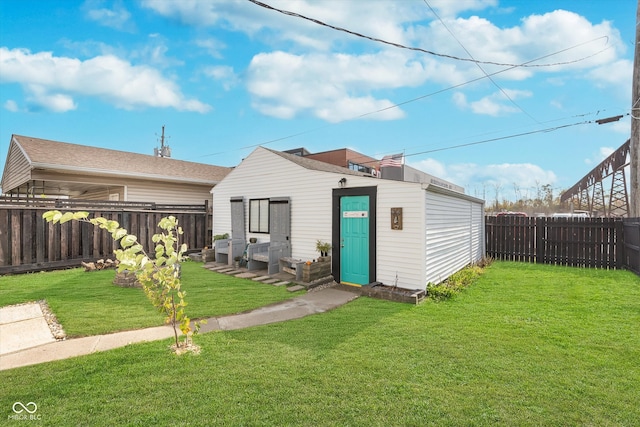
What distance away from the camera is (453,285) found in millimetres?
6535

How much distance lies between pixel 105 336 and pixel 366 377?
11.3 feet

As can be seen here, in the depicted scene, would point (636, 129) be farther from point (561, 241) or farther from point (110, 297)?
point (110, 297)

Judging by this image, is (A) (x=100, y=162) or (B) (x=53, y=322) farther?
(A) (x=100, y=162)

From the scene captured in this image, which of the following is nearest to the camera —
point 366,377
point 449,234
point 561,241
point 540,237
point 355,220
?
point 366,377

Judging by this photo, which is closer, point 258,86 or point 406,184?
point 406,184

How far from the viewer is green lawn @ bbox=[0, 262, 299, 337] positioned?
4.34 meters

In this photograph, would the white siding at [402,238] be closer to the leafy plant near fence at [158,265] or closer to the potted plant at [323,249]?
the potted plant at [323,249]

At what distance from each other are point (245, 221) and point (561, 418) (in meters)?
8.82

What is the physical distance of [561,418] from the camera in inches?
89.7

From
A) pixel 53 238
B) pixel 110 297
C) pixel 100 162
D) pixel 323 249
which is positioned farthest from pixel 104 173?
pixel 323 249

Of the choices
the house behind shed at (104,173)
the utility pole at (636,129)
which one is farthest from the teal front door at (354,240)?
the utility pole at (636,129)

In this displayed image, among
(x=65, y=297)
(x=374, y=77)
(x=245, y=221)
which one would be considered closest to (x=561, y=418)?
(x=65, y=297)

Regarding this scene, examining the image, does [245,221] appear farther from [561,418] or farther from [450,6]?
[561,418]

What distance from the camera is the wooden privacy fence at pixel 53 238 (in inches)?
295
